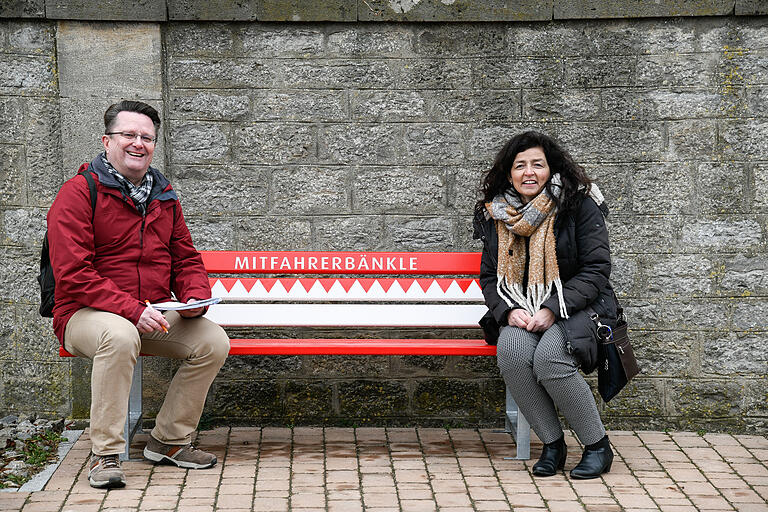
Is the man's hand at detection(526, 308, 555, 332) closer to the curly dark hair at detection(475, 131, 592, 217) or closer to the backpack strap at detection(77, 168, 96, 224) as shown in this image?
the curly dark hair at detection(475, 131, 592, 217)

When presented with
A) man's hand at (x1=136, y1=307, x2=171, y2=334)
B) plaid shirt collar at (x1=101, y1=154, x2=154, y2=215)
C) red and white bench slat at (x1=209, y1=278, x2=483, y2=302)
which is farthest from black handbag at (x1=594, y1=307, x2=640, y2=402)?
plaid shirt collar at (x1=101, y1=154, x2=154, y2=215)

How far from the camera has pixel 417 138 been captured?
5266mm

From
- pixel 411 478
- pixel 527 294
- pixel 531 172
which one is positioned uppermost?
pixel 531 172

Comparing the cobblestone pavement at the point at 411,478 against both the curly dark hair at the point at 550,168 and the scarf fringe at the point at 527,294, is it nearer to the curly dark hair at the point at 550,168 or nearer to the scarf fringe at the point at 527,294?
the scarf fringe at the point at 527,294

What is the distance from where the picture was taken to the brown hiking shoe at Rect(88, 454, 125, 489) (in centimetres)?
414

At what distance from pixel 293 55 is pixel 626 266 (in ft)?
7.17

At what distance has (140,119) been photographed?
14.5ft

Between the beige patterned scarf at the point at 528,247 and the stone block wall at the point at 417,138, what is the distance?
0.71 meters

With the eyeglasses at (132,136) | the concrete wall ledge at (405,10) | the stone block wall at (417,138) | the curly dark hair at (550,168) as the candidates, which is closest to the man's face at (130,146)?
the eyeglasses at (132,136)

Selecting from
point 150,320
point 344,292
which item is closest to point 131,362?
point 150,320

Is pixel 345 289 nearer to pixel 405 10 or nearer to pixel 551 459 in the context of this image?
pixel 551 459

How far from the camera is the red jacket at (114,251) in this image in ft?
13.8

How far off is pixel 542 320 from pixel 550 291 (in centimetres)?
15

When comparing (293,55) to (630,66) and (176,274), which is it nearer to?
(176,274)
